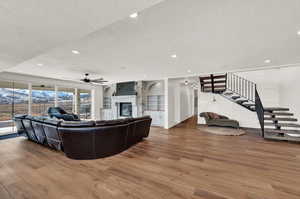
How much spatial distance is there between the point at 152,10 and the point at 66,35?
135 centimetres

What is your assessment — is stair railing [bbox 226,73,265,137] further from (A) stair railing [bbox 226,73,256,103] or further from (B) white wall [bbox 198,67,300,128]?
(B) white wall [bbox 198,67,300,128]

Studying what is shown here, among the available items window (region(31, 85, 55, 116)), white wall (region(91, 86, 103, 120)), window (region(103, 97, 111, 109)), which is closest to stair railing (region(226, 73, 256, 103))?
window (region(103, 97, 111, 109))

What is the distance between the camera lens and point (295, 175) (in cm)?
227

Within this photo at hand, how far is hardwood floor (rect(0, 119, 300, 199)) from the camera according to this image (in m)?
1.86

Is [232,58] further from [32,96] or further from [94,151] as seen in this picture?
[32,96]

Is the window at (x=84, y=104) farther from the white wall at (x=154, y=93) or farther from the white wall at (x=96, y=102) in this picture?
the white wall at (x=154, y=93)

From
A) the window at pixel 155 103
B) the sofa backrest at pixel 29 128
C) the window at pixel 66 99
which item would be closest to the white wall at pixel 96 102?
the window at pixel 66 99

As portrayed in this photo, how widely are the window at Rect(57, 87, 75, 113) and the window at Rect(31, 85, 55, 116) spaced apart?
12.3 inches

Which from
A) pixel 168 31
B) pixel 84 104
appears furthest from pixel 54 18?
pixel 84 104

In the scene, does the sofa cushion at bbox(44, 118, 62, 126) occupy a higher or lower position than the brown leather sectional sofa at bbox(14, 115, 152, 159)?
higher

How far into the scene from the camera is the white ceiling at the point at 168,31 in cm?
160

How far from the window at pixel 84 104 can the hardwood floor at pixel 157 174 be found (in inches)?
185

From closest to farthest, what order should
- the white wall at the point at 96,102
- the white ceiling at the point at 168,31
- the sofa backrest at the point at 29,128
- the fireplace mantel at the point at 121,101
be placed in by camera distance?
the white ceiling at the point at 168,31, the sofa backrest at the point at 29,128, the fireplace mantel at the point at 121,101, the white wall at the point at 96,102

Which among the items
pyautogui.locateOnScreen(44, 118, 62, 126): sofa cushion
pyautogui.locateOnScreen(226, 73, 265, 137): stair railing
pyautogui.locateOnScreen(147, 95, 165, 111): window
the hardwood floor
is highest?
pyautogui.locateOnScreen(226, 73, 265, 137): stair railing
